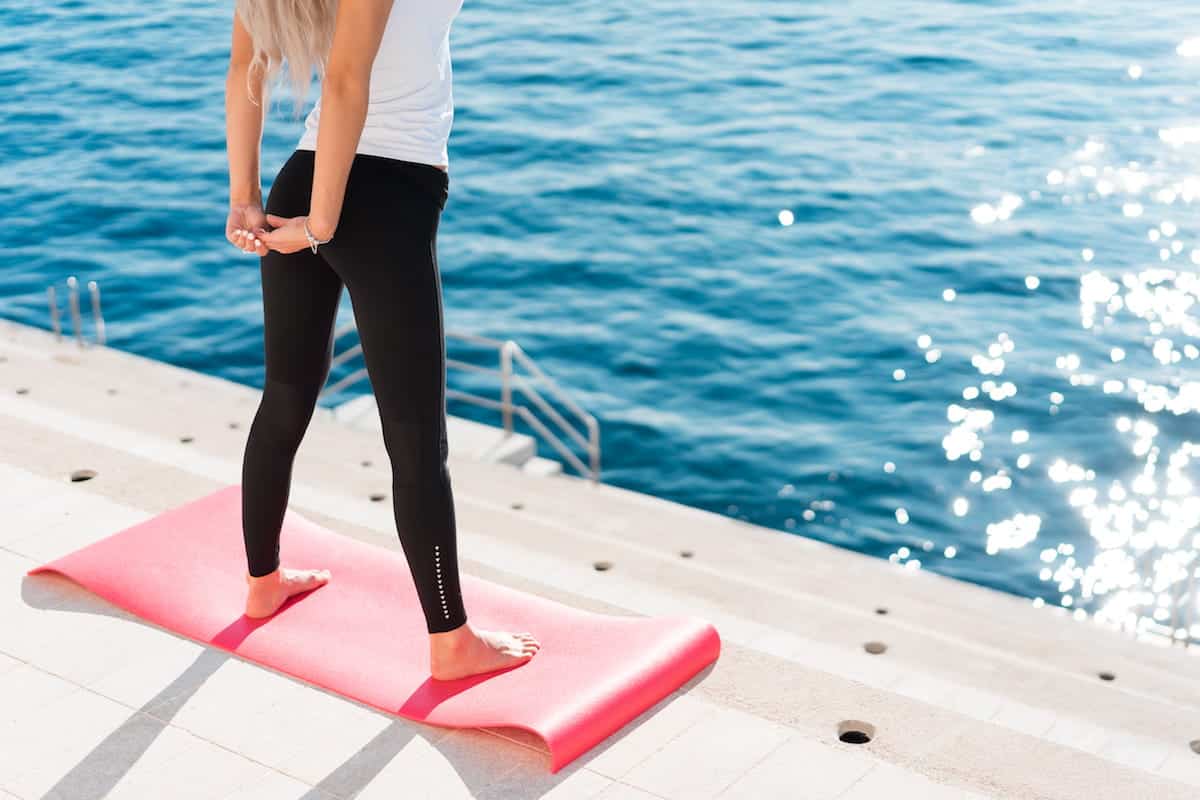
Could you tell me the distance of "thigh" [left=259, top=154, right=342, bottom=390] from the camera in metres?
2.94

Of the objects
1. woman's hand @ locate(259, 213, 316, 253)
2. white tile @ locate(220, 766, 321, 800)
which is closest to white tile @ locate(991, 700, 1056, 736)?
white tile @ locate(220, 766, 321, 800)

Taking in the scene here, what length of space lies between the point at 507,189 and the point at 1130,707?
482 inches

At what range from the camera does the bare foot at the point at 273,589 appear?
3.55m

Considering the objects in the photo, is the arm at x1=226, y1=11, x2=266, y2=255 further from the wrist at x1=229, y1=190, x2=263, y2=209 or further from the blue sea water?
the blue sea water

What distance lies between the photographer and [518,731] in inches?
124

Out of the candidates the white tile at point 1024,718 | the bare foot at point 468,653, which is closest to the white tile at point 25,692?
the bare foot at point 468,653

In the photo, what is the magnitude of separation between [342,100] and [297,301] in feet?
1.68

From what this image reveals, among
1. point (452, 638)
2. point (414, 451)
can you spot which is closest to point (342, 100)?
point (414, 451)

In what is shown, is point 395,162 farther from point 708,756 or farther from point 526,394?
point 526,394

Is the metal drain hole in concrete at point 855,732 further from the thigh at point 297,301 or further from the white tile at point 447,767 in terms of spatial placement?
the thigh at point 297,301

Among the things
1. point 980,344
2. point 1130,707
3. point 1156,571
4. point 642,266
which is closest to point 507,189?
point 642,266

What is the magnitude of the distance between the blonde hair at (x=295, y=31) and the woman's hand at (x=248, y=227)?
10.7 inches

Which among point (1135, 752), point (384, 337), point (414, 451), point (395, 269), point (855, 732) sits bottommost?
point (1135, 752)

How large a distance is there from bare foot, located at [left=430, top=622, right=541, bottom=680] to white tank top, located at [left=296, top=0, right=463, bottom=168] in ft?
3.44
